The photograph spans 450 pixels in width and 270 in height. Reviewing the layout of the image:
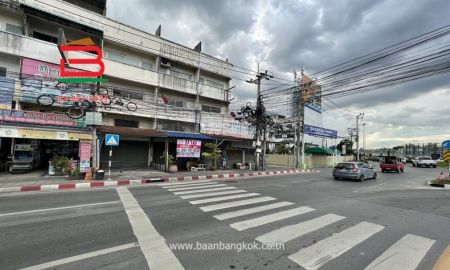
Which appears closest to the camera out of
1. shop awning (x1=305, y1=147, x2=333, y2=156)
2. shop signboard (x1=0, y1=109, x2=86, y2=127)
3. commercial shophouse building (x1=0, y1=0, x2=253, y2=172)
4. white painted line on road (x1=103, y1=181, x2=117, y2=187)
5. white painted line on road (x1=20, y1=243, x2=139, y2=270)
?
white painted line on road (x1=20, y1=243, x2=139, y2=270)

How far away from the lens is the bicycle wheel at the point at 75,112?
17.5 m

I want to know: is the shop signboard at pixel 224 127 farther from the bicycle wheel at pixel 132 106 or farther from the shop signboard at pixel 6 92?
the shop signboard at pixel 6 92

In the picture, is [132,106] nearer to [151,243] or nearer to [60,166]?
[60,166]

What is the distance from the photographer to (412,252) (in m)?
4.44

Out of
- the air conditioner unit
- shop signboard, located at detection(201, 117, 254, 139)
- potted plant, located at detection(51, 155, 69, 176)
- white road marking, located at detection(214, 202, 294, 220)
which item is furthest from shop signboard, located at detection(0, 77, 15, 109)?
white road marking, located at detection(214, 202, 294, 220)

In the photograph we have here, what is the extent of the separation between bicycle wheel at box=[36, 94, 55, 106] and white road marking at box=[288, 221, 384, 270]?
19823 mm

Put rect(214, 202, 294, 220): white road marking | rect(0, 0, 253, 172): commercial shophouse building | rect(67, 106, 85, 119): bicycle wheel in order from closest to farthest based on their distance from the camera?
rect(214, 202, 294, 220): white road marking, rect(0, 0, 253, 172): commercial shophouse building, rect(67, 106, 85, 119): bicycle wheel

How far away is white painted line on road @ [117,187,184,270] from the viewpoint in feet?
12.3

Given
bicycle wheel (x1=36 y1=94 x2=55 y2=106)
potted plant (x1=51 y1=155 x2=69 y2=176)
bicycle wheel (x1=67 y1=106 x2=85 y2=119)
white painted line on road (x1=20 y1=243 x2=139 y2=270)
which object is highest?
bicycle wheel (x1=36 y1=94 x2=55 y2=106)

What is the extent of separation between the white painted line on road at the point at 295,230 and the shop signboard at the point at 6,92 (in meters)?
19.5

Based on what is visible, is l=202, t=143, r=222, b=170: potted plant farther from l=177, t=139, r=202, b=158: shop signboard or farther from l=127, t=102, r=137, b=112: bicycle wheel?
l=127, t=102, r=137, b=112: bicycle wheel

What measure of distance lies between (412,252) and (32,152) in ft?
69.0

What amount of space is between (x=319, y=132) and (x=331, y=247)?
107ft

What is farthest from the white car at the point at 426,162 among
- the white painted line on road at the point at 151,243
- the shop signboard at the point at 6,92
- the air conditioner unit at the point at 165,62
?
the shop signboard at the point at 6,92
